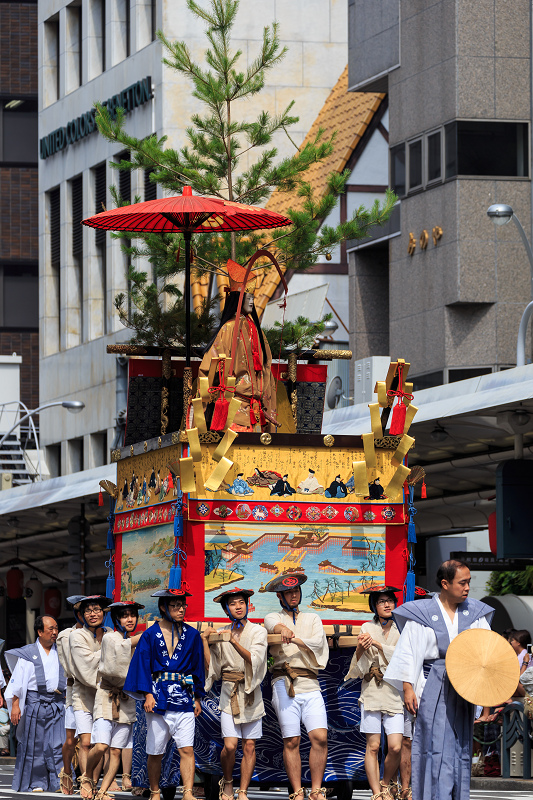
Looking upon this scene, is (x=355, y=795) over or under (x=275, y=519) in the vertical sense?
under

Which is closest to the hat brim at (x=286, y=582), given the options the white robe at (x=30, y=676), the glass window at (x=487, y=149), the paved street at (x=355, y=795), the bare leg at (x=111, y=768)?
the bare leg at (x=111, y=768)

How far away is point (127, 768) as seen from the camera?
16.7m

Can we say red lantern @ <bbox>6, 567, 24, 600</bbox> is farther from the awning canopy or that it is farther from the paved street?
the paved street

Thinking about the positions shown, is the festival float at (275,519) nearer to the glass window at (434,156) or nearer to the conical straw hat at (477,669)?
the conical straw hat at (477,669)

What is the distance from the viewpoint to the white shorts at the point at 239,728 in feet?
48.0

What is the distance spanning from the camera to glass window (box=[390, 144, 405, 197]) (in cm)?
3706

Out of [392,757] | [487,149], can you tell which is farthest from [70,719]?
[487,149]

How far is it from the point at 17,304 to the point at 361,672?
49680 millimetres

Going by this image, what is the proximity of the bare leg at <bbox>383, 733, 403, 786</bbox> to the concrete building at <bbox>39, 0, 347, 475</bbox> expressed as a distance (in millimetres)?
27097

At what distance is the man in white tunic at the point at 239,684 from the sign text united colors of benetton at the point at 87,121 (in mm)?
27513

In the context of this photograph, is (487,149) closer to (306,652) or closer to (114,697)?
(114,697)

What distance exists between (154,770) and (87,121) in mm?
33564

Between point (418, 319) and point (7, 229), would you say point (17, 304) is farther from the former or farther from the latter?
point (418, 319)

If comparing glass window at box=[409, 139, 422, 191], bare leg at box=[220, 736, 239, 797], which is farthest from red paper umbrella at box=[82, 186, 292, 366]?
glass window at box=[409, 139, 422, 191]
